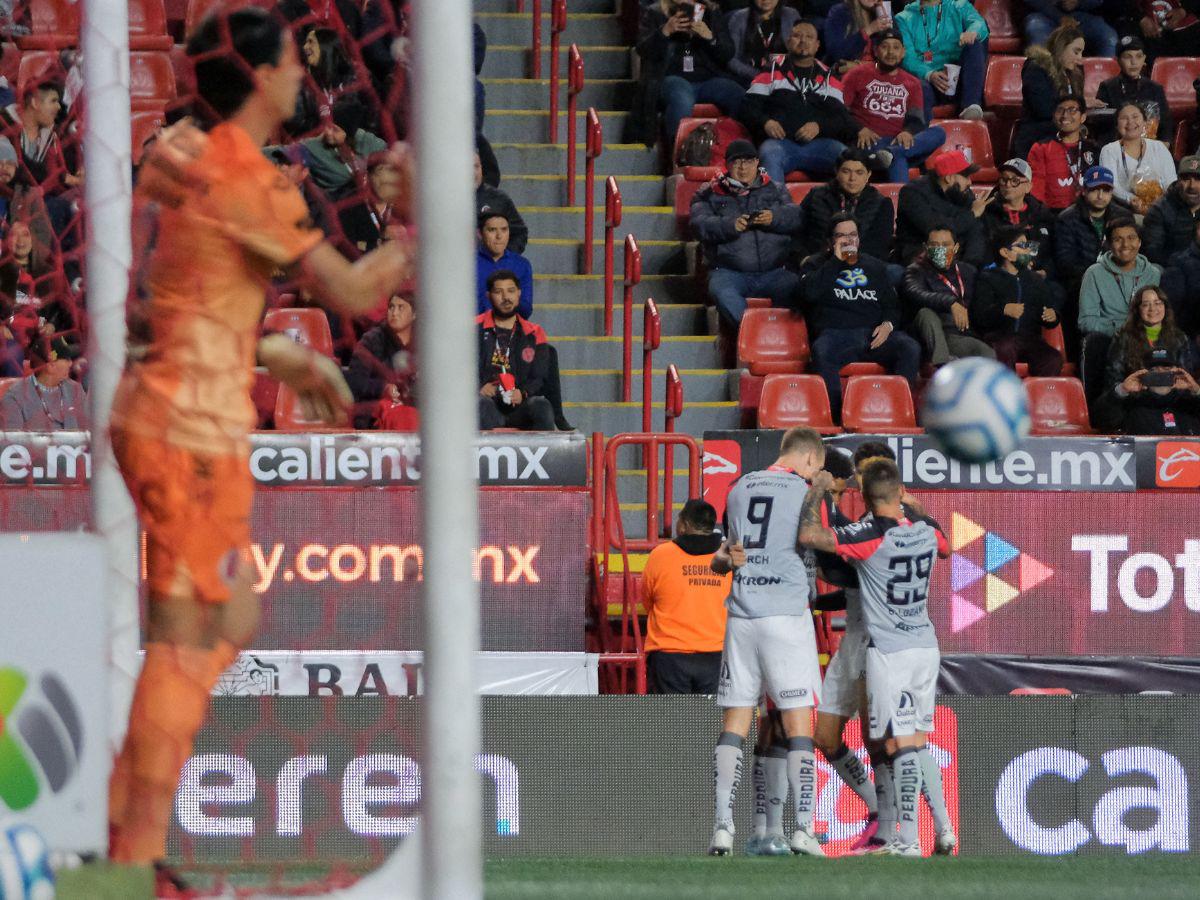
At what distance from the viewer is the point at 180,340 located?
13.6ft

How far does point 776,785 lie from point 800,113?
592 cm

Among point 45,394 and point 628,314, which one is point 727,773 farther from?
point 628,314

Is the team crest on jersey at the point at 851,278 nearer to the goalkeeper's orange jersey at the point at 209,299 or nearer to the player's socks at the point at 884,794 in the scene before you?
the player's socks at the point at 884,794

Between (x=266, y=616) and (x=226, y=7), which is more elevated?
(x=226, y=7)

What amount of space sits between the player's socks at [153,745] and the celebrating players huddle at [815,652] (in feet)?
14.2

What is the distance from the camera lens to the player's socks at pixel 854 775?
27.8ft

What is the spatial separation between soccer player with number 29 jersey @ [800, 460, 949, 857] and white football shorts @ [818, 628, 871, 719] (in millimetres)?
183

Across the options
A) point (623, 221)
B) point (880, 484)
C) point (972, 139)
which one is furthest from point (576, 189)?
point (880, 484)

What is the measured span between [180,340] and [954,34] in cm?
1063

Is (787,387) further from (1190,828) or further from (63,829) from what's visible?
(63,829)

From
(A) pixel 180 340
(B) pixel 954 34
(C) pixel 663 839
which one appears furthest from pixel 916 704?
(B) pixel 954 34

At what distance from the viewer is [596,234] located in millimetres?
13203

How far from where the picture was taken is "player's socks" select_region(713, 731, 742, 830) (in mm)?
8164

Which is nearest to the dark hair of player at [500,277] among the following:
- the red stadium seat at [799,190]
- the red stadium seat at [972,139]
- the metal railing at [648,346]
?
the metal railing at [648,346]
